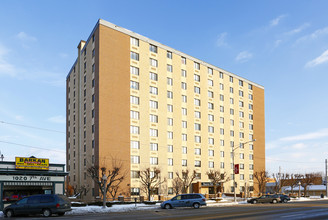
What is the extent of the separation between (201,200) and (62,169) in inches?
674

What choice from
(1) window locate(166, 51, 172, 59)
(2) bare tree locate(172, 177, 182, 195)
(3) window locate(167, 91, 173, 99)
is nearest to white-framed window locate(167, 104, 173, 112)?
(3) window locate(167, 91, 173, 99)

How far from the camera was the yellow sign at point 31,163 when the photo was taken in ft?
124

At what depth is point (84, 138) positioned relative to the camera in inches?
2511

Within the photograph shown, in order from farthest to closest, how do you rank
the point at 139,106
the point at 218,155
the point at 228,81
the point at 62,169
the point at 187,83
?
the point at 228,81 → the point at 218,155 → the point at 187,83 → the point at 139,106 → the point at 62,169

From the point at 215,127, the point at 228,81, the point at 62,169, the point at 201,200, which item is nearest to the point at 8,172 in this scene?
the point at 62,169

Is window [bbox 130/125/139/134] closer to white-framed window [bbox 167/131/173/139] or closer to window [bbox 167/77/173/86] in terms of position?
white-framed window [bbox 167/131/173/139]

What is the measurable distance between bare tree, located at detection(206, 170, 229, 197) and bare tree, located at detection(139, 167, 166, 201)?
9813 millimetres

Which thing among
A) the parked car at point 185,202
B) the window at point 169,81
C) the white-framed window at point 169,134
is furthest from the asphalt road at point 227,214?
the window at point 169,81

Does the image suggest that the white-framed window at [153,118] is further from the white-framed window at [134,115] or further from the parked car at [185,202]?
the parked car at [185,202]

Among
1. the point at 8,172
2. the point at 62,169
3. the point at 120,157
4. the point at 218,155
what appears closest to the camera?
the point at 8,172

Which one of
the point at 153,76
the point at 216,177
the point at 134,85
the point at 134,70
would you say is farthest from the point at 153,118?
the point at 216,177

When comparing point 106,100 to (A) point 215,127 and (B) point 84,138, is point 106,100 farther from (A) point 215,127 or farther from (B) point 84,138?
(A) point 215,127

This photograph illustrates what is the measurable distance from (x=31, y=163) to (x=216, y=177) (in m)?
41.7

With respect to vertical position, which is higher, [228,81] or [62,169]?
[228,81]
